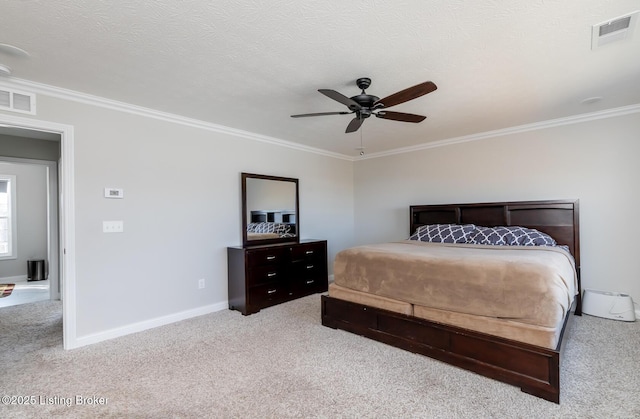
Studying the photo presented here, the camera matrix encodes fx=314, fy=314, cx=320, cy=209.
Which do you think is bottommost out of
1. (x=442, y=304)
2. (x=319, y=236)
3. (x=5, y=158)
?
(x=442, y=304)

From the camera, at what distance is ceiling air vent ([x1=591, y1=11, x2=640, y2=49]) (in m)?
1.95

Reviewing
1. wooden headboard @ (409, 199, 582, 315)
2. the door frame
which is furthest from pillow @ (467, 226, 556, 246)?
the door frame

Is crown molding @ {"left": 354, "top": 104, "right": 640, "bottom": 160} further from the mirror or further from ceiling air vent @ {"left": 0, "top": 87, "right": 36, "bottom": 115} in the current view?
ceiling air vent @ {"left": 0, "top": 87, "right": 36, "bottom": 115}

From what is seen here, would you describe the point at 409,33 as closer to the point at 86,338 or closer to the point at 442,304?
the point at 442,304

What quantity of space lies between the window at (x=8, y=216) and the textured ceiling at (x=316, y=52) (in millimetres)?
5023

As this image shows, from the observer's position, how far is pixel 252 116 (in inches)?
147

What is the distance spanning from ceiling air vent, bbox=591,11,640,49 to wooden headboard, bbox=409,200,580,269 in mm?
2179

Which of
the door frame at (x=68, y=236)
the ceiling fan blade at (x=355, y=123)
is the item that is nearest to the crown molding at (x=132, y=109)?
the door frame at (x=68, y=236)

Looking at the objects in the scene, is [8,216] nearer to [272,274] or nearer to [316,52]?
[272,274]

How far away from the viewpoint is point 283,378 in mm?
2381

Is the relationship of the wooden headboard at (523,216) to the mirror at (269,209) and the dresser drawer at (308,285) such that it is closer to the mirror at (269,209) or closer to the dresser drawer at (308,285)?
the dresser drawer at (308,285)

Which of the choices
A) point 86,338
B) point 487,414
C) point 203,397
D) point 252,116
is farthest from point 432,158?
point 86,338

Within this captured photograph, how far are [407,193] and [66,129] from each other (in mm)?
4649

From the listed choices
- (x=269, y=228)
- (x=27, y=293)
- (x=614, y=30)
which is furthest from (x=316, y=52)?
(x=27, y=293)
